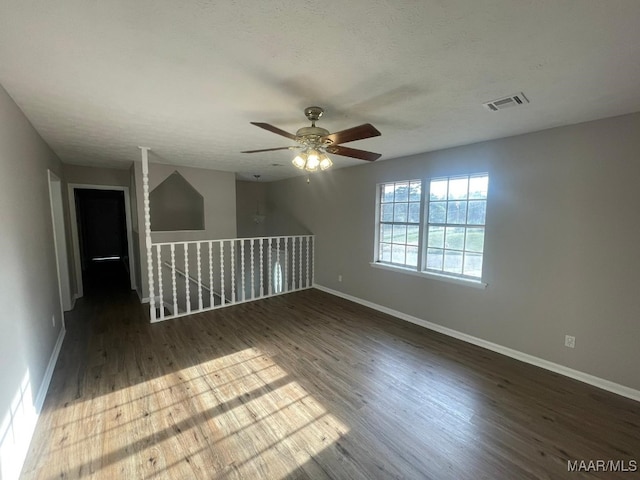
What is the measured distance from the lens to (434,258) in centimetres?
369

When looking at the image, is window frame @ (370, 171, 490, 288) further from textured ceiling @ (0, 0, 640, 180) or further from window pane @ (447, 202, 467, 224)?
textured ceiling @ (0, 0, 640, 180)

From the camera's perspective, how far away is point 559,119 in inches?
94.2

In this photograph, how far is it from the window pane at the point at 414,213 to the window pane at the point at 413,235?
100 millimetres

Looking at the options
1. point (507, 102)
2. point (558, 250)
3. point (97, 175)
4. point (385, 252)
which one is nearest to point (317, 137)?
point (507, 102)

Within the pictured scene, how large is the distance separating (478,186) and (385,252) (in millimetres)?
1621

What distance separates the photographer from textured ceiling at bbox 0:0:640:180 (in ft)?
3.89

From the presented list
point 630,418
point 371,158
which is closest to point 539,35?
point 371,158

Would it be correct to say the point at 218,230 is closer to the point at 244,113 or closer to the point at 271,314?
the point at 271,314

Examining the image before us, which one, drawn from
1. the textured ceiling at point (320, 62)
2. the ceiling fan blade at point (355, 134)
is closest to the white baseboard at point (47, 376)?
the textured ceiling at point (320, 62)

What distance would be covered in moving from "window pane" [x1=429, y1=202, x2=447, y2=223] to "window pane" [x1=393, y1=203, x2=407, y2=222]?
1.35 feet

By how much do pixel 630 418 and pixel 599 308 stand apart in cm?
84

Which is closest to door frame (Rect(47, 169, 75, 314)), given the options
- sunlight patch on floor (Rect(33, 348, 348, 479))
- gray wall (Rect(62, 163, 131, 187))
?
gray wall (Rect(62, 163, 131, 187))

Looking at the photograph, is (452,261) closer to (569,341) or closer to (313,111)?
(569,341)

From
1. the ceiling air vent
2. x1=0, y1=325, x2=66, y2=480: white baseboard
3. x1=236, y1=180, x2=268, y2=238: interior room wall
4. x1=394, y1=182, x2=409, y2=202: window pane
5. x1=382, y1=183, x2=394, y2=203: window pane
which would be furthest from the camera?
x1=236, y1=180, x2=268, y2=238: interior room wall
